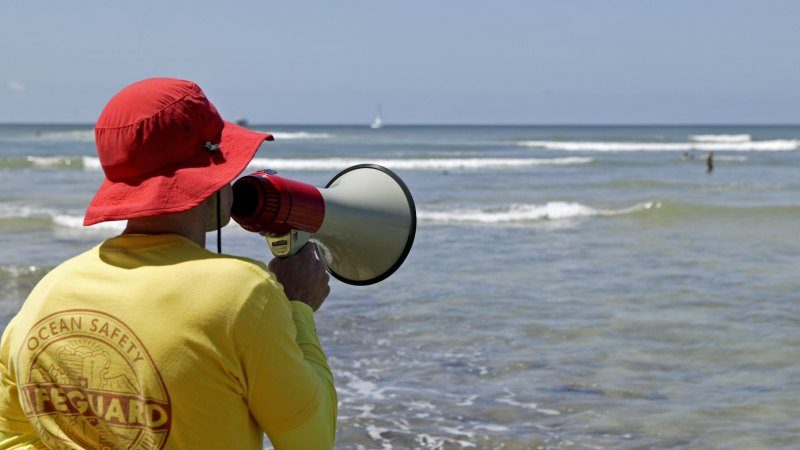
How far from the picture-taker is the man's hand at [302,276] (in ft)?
5.49

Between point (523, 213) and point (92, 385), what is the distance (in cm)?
1495

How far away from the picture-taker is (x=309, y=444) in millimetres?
1475

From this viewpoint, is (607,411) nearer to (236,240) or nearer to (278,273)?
(278,273)

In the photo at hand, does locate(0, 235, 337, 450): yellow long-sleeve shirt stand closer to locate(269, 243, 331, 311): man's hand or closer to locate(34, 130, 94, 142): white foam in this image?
locate(269, 243, 331, 311): man's hand

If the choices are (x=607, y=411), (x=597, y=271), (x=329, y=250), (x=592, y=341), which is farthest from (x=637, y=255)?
(x=329, y=250)

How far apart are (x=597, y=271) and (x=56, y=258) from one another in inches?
224

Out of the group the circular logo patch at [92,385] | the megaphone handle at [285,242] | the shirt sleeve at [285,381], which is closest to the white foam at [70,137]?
the megaphone handle at [285,242]

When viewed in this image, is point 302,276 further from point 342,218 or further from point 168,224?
point 168,224

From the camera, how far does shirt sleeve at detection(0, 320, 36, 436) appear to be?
1556mm

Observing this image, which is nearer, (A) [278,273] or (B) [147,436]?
(B) [147,436]

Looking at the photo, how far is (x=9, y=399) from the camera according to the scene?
5.16 feet

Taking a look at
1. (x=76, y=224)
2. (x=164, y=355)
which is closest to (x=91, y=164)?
(x=76, y=224)

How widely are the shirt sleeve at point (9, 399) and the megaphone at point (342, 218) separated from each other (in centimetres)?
43

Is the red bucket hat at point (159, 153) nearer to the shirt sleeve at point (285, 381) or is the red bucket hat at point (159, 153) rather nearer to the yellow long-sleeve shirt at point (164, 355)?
the yellow long-sleeve shirt at point (164, 355)
